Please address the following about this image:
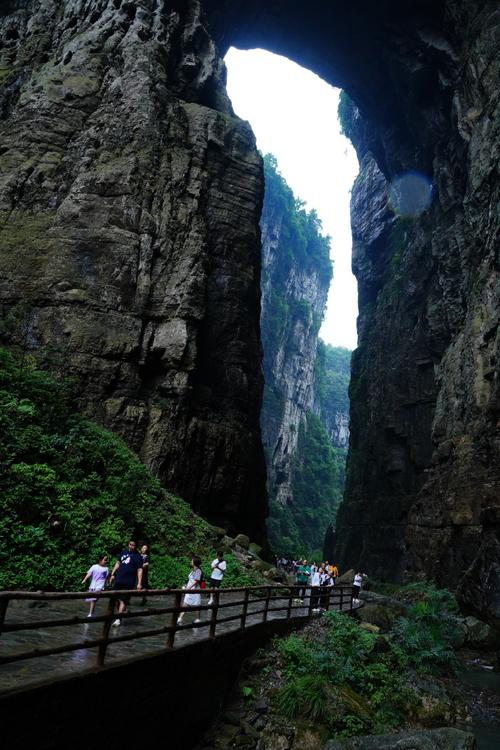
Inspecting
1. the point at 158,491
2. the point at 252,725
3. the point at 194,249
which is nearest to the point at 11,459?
the point at 158,491

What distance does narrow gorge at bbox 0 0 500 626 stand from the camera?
20.2 metres

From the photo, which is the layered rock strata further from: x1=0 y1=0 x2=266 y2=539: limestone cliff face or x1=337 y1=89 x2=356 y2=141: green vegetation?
x1=0 y1=0 x2=266 y2=539: limestone cliff face

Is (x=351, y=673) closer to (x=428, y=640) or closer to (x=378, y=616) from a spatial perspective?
(x=428, y=640)

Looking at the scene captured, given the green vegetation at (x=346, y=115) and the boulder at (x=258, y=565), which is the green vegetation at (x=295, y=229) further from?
the boulder at (x=258, y=565)

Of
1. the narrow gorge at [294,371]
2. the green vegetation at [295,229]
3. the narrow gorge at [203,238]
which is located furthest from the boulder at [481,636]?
the green vegetation at [295,229]

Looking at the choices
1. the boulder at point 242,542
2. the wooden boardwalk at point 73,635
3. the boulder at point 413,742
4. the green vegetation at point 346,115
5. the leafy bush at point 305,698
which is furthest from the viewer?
the green vegetation at point 346,115

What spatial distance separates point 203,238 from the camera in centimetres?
2370

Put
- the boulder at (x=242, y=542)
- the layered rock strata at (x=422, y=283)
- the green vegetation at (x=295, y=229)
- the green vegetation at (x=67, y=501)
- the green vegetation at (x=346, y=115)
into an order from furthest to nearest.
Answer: the green vegetation at (x=295, y=229) → the green vegetation at (x=346, y=115) → the layered rock strata at (x=422, y=283) → the boulder at (x=242, y=542) → the green vegetation at (x=67, y=501)

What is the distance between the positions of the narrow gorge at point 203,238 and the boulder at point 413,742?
1159cm

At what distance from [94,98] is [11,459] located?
2109cm

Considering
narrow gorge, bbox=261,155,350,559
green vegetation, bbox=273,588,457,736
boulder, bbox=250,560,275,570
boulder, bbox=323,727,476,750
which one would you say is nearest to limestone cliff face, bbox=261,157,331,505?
narrow gorge, bbox=261,155,350,559

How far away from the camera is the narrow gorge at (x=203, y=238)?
2022 centimetres

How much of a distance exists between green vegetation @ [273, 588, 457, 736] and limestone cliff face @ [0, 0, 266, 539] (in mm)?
8958

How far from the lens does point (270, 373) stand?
80.4m
